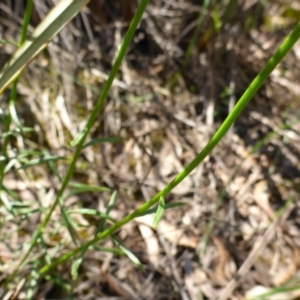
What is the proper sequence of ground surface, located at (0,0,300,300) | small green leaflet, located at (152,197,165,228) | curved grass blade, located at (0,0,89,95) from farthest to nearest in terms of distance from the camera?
ground surface, located at (0,0,300,300)
curved grass blade, located at (0,0,89,95)
small green leaflet, located at (152,197,165,228)

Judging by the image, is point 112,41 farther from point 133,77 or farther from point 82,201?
point 82,201

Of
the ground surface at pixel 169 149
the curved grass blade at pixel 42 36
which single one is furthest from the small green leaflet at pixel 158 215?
the ground surface at pixel 169 149

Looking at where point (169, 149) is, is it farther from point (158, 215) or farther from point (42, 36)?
point (158, 215)

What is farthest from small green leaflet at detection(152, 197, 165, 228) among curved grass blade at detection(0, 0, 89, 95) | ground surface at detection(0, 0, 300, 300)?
ground surface at detection(0, 0, 300, 300)

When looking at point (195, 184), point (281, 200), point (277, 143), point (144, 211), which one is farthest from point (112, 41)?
point (144, 211)

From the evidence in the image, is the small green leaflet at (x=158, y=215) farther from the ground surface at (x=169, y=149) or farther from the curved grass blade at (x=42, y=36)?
the ground surface at (x=169, y=149)

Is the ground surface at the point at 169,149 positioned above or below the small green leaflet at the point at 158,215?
above

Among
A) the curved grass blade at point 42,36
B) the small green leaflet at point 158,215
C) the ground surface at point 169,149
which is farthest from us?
the ground surface at point 169,149

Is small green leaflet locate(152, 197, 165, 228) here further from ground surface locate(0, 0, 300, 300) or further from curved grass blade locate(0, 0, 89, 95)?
ground surface locate(0, 0, 300, 300)

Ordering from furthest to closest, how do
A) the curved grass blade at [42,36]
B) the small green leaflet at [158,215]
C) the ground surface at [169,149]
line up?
1. the ground surface at [169,149]
2. the curved grass blade at [42,36]
3. the small green leaflet at [158,215]
